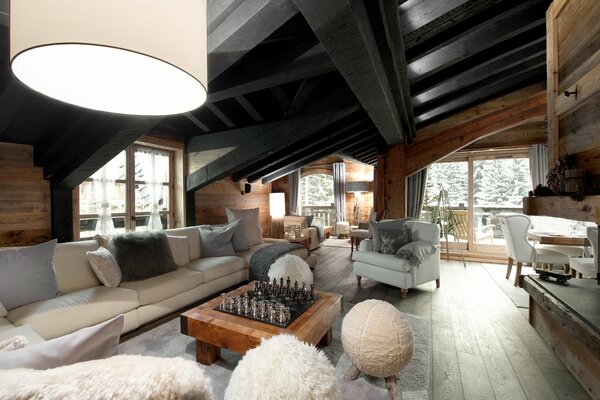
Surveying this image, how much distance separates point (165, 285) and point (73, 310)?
0.72 metres

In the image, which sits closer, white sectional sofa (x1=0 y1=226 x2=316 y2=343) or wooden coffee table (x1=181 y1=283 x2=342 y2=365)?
wooden coffee table (x1=181 y1=283 x2=342 y2=365)

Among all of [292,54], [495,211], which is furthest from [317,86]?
[495,211]

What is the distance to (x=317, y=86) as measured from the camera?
3352 millimetres

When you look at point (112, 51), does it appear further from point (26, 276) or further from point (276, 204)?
point (276, 204)

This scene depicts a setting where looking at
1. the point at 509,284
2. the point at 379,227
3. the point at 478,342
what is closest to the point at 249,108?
the point at 379,227

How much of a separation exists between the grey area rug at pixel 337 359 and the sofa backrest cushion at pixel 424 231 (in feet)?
4.01

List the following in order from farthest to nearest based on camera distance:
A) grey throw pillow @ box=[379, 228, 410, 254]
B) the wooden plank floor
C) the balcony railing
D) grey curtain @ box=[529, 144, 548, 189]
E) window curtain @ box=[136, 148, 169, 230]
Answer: the balcony railing < grey curtain @ box=[529, 144, 548, 189] < window curtain @ box=[136, 148, 169, 230] < grey throw pillow @ box=[379, 228, 410, 254] < the wooden plank floor

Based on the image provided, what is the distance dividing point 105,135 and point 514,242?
521cm

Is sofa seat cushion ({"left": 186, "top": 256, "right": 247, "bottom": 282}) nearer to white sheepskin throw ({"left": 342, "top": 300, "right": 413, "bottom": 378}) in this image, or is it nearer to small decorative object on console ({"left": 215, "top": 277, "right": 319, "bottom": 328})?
small decorative object on console ({"left": 215, "top": 277, "right": 319, "bottom": 328})

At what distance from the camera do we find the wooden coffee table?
65.4 inches

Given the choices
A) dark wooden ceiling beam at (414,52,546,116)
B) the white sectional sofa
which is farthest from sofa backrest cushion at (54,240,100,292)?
dark wooden ceiling beam at (414,52,546,116)

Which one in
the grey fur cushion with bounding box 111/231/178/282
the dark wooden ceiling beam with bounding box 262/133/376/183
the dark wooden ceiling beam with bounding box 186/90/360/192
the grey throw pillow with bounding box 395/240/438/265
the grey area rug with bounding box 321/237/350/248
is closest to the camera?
the grey fur cushion with bounding box 111/231/178/282

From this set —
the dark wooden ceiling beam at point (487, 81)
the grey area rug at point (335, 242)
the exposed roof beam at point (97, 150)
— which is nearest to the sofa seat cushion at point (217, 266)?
the exposed roof beam at point (97, 150)

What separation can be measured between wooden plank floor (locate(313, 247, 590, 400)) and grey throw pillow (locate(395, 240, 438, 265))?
0.51 m
